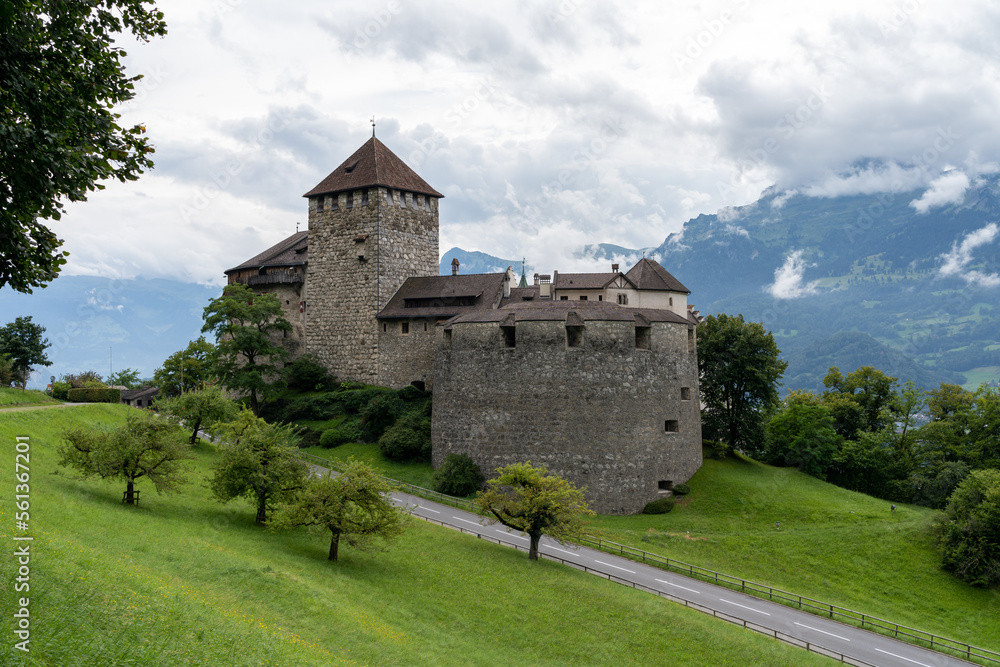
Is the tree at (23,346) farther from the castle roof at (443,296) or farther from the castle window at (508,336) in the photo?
the castle window at (508,336)

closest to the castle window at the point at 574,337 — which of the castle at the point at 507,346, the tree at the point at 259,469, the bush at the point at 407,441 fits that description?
the castle at the point at 507,346

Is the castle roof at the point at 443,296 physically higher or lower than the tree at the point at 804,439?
higher

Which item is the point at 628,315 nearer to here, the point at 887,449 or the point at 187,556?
the point at 887,449

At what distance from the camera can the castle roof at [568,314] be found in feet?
155

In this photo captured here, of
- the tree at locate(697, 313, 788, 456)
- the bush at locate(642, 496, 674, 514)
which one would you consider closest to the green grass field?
the bush at locate(642, 496, 674, 514)

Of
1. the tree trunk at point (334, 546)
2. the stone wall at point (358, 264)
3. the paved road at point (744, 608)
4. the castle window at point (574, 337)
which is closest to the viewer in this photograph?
the paved road at point (744, 608)

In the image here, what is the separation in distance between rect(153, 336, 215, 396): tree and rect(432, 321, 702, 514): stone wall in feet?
75.0

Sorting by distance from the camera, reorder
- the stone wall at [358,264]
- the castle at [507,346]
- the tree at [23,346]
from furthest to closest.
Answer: the stone wall at [358,264], the tree at [23,346], the castle at [507,346]

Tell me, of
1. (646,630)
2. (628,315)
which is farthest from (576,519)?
(628,315)

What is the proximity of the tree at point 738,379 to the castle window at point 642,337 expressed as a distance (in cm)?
1058

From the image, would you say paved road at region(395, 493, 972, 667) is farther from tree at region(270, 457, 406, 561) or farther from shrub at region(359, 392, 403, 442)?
shrub at region(359, 392, 403, 442)

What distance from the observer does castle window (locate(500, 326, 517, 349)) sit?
1909 inches

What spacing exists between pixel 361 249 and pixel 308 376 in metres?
11.5

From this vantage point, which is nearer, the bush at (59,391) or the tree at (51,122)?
the tree at (51,122)
